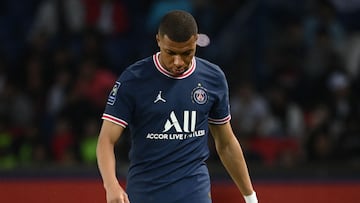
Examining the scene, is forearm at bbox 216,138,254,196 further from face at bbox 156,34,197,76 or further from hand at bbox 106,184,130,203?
hand at bbox 106,184,130,203

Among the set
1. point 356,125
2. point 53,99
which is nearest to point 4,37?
point 53,99

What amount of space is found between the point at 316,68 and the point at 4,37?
379 centimetres

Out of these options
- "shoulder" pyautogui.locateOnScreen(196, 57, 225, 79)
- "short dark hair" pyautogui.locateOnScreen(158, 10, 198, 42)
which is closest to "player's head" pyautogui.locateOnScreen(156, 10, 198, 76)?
"short dark hair" pyautogui.locateOnScreen(158, 10, 198, 42)

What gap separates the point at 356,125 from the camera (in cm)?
919

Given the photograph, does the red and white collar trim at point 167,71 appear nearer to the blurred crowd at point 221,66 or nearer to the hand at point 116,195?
the hand at point 116,195

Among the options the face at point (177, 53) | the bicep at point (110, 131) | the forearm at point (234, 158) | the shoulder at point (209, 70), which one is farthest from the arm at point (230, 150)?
the bicep at point (110, 131)

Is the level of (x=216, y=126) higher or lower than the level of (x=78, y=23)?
lower

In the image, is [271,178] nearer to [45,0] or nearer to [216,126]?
[216,126]

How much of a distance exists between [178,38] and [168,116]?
0.46m

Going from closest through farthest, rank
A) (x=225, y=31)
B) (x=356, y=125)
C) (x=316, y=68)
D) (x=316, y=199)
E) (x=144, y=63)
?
(x=144, y=63) < (x=316, y=199) < (x=356, y=125) < (x=316, y=68) < (x=225, y=31)

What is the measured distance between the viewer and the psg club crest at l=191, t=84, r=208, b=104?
17.5ft

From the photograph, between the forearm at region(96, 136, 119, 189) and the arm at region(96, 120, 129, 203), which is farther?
the forearm at region(96, 136, 119, 189)

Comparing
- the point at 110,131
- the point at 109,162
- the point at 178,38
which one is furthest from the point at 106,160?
the point at 178,38

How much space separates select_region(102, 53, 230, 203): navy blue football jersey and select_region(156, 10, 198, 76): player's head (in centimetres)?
17
